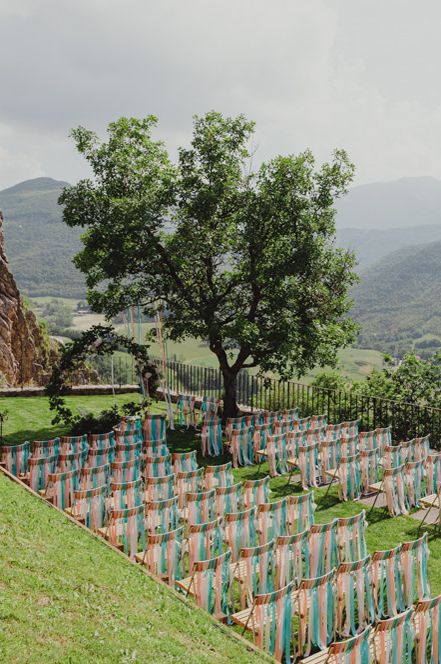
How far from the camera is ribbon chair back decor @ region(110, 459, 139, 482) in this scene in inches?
422

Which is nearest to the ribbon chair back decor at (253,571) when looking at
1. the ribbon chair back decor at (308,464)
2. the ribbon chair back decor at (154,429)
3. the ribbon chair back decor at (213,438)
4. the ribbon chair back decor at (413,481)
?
the ribbon chair back decor at (413,481)

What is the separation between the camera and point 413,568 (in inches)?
283

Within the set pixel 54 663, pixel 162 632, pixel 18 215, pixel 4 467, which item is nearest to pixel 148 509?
pixel 162 632

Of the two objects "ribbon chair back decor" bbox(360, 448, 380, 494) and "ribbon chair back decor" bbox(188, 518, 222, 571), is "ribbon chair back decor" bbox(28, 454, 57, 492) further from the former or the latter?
"ribbon chair back decor" bbox(360, 448, 380, 494)

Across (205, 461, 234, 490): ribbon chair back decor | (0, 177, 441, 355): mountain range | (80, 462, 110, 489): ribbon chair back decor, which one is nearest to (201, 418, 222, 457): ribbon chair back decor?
(205, 461, 234, 490): ribbon chair back decor

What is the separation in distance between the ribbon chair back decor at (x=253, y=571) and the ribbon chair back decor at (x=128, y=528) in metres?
1.56

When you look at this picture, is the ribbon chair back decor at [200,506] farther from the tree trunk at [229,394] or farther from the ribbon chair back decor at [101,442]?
the tree trunk at [229,394]

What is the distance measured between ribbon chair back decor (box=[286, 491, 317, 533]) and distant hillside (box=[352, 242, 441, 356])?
114m

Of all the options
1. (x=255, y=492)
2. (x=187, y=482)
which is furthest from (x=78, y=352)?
(x=255, y=492)

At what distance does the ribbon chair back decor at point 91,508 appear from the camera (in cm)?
884

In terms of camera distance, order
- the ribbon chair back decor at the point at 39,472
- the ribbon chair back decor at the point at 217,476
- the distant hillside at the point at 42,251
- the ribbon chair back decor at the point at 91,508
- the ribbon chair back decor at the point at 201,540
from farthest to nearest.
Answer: the distant hillside at the point at 42,251
the ribbon chair back decor at the point at 39,472
the ribbon chair back decor at the point at 217,476
the ribbon chair back decor at the point at 91,508
the ribbon chair back decor at the point at 201,540

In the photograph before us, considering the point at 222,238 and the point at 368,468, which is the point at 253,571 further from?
the point at 222,238

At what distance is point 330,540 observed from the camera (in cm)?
764

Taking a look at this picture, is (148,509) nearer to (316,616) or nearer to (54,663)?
(316,616)
